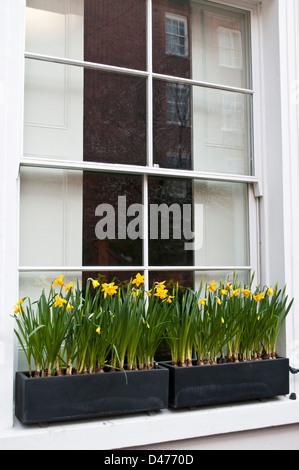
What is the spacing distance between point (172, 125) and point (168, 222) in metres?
0.51

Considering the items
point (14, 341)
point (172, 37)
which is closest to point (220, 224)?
point (172, 37)

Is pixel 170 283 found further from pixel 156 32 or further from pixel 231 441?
pixel 156 32

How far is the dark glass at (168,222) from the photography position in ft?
8.00

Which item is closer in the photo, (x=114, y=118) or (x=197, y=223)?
(x=114, y=118)

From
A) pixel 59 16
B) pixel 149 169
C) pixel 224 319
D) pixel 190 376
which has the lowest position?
pixel 190 376

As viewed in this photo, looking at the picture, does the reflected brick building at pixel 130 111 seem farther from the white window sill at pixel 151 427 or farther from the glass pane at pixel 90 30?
the white window sill at pixel 151 427

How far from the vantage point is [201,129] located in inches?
104

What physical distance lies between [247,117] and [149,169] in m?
0.73

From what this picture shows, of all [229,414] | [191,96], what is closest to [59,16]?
[191,96]

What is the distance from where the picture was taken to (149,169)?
94.2 inches

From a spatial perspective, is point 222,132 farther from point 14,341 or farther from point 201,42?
point 14,341

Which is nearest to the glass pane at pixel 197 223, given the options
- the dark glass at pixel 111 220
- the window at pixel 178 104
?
the dark glass at pixel 111 220

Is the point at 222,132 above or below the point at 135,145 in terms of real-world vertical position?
above

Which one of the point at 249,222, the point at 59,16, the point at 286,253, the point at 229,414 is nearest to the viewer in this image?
the point at 229,414
